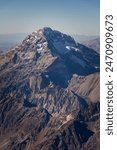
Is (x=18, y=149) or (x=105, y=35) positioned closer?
(x=105, y=35)

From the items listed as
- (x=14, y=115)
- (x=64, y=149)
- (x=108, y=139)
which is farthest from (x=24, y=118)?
(x=108, y=139)

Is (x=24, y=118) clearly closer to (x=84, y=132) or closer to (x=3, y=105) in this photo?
(x=3, y=105)

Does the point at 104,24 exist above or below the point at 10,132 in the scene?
above

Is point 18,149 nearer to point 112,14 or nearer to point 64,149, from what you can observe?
point 64,149

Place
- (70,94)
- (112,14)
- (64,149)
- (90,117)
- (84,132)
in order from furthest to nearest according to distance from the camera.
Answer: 1. (70,94)
2. (90,117)
3. (84,132)
4. (64,149)
5. (112,14)

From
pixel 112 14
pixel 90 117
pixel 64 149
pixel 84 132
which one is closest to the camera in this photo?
pixel 112 14

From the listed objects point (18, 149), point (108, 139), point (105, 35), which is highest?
point (105, 35)

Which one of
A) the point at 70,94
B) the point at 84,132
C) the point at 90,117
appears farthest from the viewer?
the point at 70,94

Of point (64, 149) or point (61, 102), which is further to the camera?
point (61, 102)

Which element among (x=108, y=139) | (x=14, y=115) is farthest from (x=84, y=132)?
(x=108, y=139)
